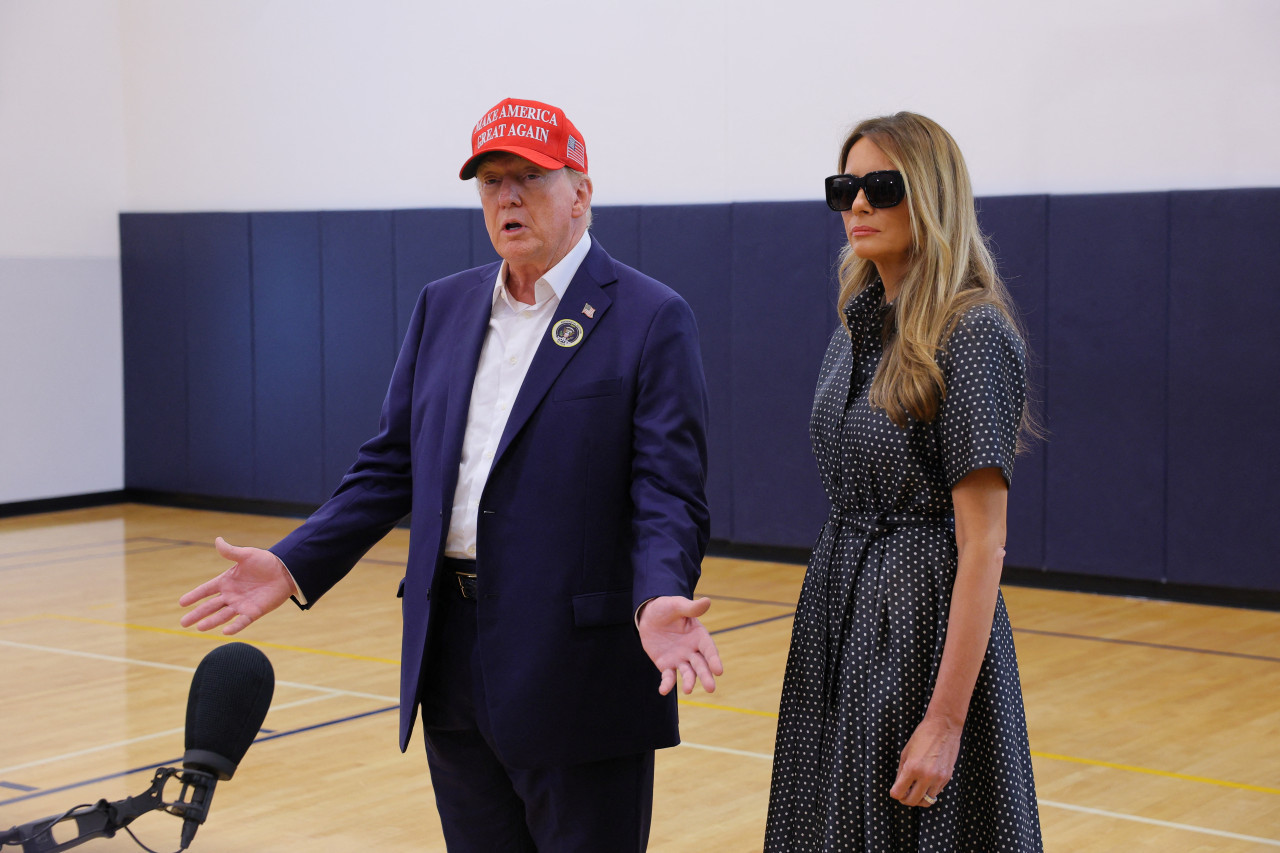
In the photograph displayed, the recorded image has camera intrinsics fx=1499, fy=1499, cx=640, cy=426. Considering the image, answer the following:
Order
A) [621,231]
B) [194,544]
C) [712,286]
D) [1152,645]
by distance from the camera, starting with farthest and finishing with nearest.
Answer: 1. [194,544]
2. [621,231]
3. [712,286]
4. [1152,645]

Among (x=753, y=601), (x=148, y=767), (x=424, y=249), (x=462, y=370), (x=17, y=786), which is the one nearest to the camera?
(x=462, y=370)

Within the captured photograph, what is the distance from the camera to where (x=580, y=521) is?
2.07 meters

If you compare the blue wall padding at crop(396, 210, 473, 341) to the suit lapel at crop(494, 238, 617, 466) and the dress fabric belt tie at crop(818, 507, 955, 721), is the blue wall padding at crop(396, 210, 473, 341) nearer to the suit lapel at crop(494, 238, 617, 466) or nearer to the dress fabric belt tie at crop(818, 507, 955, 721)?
the suit lapel at crop(494, 238, 617, 466)

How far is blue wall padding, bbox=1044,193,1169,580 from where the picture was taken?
6828mm

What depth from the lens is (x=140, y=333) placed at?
1045 cm

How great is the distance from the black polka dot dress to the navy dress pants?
0.28m

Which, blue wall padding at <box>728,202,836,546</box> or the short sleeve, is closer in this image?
the short sleeve

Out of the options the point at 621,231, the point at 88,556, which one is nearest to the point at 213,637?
the point at 88,556

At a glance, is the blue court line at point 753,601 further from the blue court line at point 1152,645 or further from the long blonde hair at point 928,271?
the long blonde hair at point 928,271

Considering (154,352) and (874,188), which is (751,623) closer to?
(874,188)

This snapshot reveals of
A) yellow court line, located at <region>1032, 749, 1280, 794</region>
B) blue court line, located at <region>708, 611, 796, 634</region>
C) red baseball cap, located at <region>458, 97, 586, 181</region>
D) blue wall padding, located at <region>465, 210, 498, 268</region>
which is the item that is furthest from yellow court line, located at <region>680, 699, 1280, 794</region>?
blue wall padding, located at <region>465, 210, 498, 268</region>

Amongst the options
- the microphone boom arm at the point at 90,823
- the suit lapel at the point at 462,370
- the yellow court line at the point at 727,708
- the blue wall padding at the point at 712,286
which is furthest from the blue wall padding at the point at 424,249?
the microphone boom arm at the point at 90,823

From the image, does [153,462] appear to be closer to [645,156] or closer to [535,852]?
[645,156]

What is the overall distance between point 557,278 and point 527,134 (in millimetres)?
213
